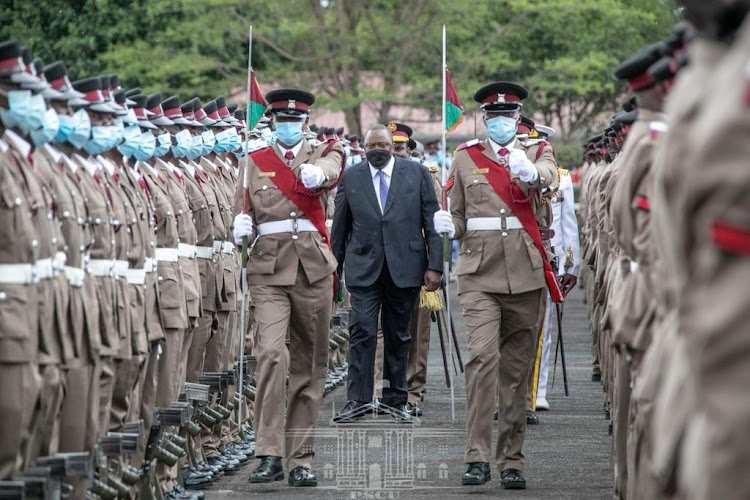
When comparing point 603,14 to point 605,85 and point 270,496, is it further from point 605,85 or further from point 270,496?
point 270,496

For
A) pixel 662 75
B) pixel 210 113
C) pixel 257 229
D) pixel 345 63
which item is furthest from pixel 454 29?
pixel 662 75

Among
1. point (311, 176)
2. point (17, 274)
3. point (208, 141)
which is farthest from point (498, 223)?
point (17, 274)

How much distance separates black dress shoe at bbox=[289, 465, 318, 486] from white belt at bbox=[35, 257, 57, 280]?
287 cm

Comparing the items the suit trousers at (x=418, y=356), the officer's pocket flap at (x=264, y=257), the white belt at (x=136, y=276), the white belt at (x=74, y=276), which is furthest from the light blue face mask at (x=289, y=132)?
the suit trousers at (x=418, y=356)

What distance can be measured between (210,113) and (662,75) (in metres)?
6.88

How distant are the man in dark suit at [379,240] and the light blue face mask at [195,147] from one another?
49.7 inches

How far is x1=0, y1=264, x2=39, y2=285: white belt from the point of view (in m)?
7.29

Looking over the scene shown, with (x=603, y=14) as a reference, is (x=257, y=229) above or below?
below

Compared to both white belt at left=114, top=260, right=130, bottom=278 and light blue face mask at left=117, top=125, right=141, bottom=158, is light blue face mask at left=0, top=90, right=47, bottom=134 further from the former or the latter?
light blue face mask at left=117, top=125, right=141, bottom=158

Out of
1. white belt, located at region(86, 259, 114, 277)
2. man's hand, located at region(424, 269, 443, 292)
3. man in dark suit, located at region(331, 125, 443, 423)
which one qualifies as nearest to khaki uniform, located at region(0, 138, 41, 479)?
white belt, located at region(86, 259, 114, 277)

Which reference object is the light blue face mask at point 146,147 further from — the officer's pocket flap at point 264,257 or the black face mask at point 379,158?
the black face mask at point 379,158

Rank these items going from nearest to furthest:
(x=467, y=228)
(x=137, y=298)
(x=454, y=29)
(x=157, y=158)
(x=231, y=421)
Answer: (x=137, y=298), (x=467, y=228), (x=157, y=158), (x=231, y=421), (x=454, y=29)

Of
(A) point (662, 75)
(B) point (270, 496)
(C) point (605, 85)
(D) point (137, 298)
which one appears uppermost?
(C) point (605, 85)

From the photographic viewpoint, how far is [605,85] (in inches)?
1495
